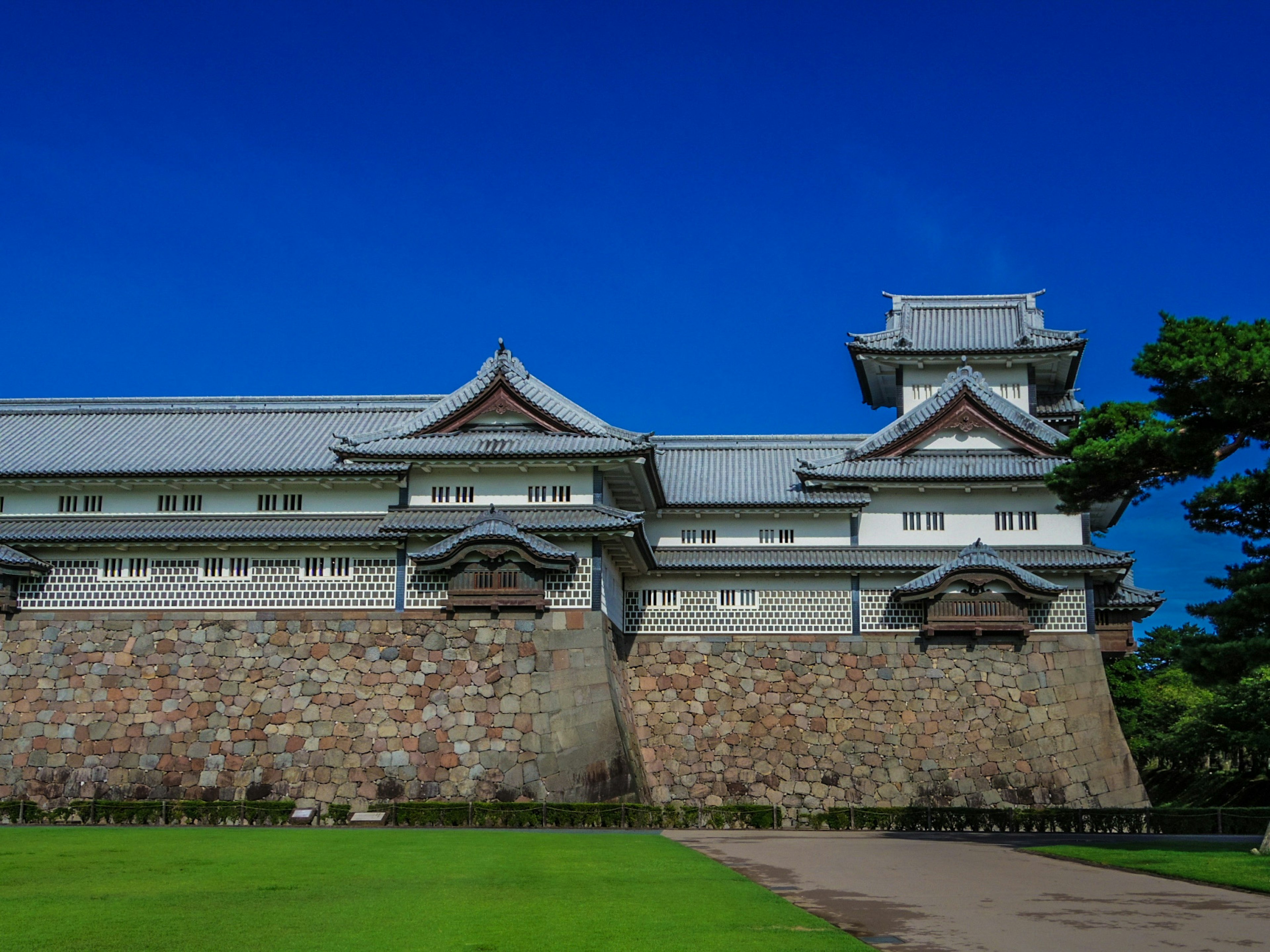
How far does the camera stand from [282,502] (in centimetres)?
3869

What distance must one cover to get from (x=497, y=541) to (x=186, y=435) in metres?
13.7

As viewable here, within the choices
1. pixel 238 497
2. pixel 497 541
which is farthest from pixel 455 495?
pixel 238 497

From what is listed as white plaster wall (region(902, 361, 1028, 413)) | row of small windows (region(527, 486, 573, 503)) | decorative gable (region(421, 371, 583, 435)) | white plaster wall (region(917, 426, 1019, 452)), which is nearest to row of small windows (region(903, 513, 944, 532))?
white plaster wall (region(917, 426, 1019, 452))

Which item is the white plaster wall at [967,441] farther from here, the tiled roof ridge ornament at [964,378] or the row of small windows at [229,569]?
the row of small windows at [229,569]

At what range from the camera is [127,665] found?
3625 cm

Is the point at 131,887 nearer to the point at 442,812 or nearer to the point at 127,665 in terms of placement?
the point at 442,812

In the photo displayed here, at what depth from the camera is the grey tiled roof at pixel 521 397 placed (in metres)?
37.1

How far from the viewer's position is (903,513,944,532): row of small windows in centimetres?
4022

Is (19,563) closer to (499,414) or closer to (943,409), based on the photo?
(499,414)

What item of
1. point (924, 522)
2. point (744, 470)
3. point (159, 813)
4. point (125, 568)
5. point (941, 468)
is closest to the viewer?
point (159, 813)

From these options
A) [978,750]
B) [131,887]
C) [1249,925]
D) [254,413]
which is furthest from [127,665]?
[1249,925]

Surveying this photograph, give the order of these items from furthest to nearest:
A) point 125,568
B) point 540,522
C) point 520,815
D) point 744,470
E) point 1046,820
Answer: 1. point 744,470
2. point 125,568
3. point 540,522
4. point 1046,820
5. point 520,815

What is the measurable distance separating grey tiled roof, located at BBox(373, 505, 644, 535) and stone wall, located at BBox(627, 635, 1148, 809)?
6.29 m

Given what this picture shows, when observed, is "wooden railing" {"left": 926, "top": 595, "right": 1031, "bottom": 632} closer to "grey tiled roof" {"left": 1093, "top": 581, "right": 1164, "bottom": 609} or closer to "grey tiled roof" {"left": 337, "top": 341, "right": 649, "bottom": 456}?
"grey tiled roof" {"left": 1093, "top": 581, "right": 1164, "bottom": 609}
